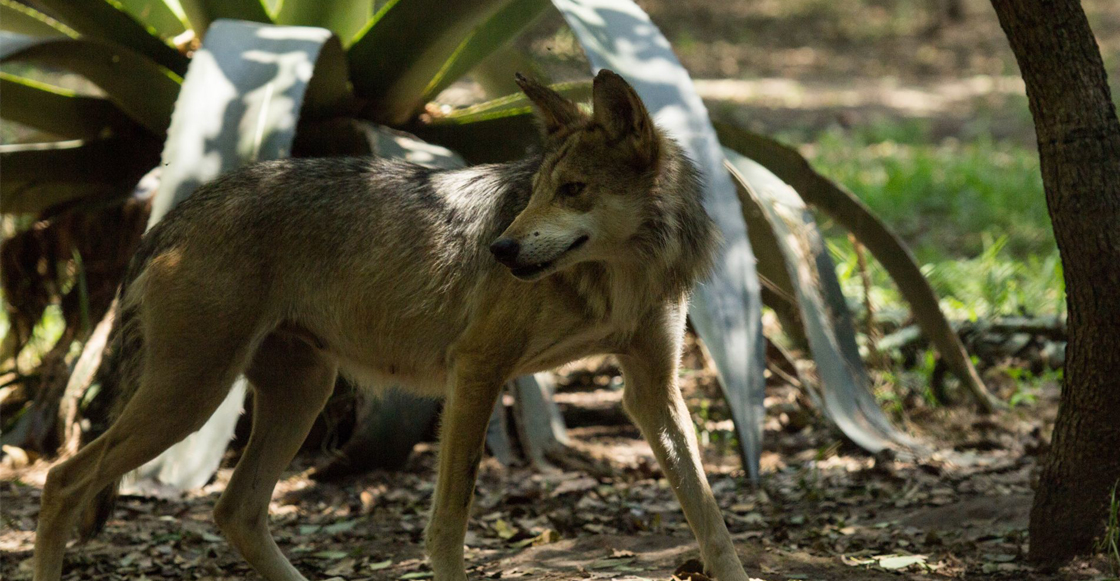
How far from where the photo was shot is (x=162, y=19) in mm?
6363

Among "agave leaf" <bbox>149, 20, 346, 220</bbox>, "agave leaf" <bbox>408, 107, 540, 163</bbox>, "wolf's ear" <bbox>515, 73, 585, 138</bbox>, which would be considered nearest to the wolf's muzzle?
"wolf's ear" <bbox>515, 73, 585, 138</bbox>

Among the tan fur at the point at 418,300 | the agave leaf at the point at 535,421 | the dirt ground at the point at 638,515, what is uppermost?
the tan fur at the point at 418,300

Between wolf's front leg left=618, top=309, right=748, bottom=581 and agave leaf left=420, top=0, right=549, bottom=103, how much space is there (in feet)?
7.35

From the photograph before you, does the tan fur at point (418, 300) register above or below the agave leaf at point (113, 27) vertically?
below

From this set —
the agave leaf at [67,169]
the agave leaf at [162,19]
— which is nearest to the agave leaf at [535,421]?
the agave leaf at [67,169]

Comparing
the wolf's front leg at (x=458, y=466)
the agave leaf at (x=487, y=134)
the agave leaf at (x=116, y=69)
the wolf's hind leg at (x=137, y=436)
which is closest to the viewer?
the wolf's front leg at (x=458, y=466)

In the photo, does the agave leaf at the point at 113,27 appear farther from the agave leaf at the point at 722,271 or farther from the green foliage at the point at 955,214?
the green foliage at the point at 955,214

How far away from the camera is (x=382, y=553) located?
4676 millimetres

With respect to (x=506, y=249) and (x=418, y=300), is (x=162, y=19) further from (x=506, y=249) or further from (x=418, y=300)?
(x=506, y=249)

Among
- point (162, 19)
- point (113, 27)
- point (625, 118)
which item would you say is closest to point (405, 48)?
point (113, 27)

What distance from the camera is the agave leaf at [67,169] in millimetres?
A: 5988

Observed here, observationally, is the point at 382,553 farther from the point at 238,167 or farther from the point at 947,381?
the point at 947,381

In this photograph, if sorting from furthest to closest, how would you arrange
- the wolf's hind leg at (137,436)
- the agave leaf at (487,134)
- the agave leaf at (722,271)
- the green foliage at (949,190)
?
the green foliage at (949,190) < the agave leaf at (487,134) < the agave leaf at (722,271) < the wolf's hind leg at (137,436)

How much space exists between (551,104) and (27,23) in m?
3.95
